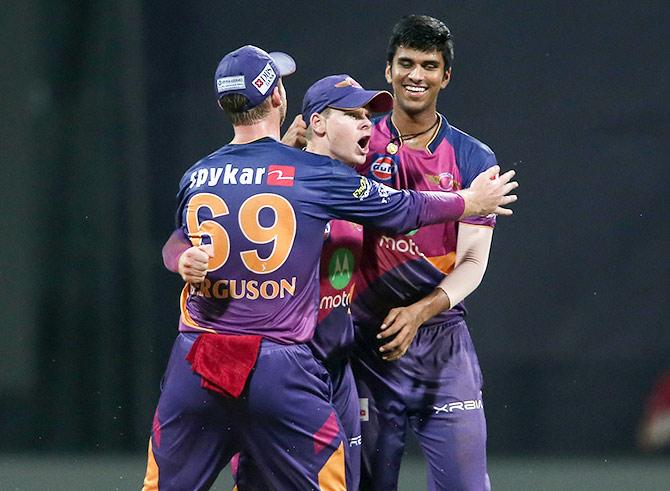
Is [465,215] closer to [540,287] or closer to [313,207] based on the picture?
[313,207]

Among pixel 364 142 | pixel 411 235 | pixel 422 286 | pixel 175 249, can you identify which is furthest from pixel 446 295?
pixel 175 249

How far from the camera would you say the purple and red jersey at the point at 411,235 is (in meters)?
4.52

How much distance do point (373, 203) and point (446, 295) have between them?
59cm

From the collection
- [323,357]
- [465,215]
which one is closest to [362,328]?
[323,357]

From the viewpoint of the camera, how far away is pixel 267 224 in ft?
12.8

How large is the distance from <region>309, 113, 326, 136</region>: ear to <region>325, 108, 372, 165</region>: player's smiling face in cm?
1

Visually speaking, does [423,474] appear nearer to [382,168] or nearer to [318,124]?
[382,168]

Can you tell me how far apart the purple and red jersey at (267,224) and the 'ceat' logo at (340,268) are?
0.29m

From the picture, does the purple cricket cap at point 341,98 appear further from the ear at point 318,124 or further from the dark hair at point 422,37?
the dark hair at point 422,37

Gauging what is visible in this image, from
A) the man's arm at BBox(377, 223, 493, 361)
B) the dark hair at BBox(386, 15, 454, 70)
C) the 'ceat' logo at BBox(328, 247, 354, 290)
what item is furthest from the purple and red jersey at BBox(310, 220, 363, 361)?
the dark hair at BBox(386, 15, 454, 70)

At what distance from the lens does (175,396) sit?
3918 millimetres

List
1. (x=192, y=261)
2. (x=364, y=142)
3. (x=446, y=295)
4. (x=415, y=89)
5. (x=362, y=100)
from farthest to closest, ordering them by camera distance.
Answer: (x=415, y=89)
(x=446, y=295)
(x=364, y=142)
(x=362, y=100)
(x=192, y=261)

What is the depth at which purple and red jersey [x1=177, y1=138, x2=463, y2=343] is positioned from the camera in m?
3.90

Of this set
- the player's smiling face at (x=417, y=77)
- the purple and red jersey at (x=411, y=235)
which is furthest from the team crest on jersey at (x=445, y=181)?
the player's smiling face at (x=417, y=77)
